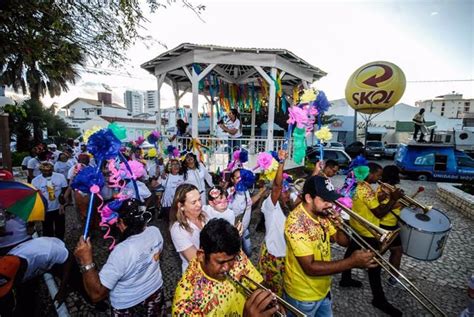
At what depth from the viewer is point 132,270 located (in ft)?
6.22

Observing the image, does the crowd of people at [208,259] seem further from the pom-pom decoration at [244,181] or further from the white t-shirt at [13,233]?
the pom-pom decoration at [244,181]

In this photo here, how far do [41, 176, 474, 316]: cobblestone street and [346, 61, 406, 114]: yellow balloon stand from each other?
13.4 ft

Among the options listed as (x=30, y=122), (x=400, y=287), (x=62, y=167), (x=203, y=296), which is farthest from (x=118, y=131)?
(x=30, y=122)

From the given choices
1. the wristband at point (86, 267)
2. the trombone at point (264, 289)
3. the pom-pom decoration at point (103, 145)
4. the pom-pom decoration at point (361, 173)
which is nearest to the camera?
the trombone at point (264, 289)

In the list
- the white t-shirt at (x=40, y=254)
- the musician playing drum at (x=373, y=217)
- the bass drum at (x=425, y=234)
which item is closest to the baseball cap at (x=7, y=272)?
the white t-shirt at (x=40, y=254)

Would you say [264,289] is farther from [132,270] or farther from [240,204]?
[240,204]

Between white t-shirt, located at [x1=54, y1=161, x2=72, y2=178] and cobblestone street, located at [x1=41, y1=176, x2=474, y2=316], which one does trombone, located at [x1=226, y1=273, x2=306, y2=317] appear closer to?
cobblestone street, located at [x1=41, y1=176, x2=474, y2=316]

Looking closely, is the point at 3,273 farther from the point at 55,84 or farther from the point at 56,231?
the point at 55,84

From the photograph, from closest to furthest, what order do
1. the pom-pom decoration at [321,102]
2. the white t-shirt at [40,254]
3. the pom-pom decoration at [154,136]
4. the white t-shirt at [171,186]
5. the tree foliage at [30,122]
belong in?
the white t-shirt at [40,254] → the pom-pom decoration at [321,102] → the white t-shirt at [171,186] → the pom-pom decoration at [154,136] → the tree foliage at [30,122]

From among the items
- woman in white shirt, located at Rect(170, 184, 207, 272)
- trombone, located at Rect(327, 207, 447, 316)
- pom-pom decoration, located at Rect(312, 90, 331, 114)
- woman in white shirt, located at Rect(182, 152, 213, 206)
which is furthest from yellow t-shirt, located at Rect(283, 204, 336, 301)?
woman in white shirt, located at Rect(182, 152, 213, 206)

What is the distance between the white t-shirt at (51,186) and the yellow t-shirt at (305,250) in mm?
4270

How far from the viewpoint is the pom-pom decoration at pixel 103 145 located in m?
2.29

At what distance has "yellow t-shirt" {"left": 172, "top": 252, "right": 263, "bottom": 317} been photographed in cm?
136

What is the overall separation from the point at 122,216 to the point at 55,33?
130 inches
